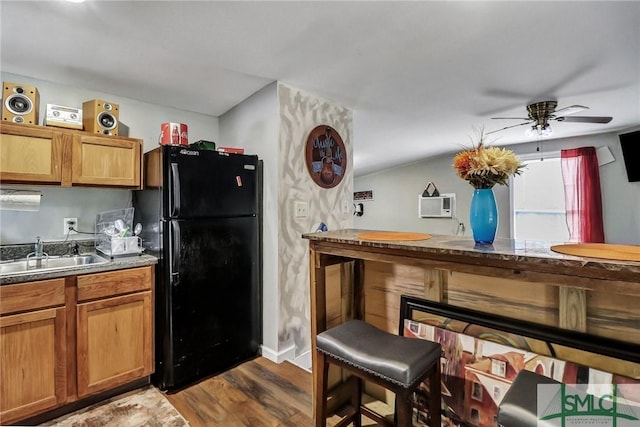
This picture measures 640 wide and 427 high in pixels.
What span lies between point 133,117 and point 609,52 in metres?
3.61

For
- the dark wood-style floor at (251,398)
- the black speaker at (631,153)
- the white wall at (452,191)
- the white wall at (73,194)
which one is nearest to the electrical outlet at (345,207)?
the dark wood-style floor at (251,398)

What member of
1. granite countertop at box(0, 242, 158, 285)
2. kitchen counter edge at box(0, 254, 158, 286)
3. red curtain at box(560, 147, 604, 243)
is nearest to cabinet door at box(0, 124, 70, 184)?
granite countertop at box(0, 242, 158, 285)

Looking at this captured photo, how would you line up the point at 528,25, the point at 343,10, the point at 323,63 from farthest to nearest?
the point at 323,63, the point at 528,25, the point at 343,10

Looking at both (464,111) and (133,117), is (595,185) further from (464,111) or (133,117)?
(133,117)

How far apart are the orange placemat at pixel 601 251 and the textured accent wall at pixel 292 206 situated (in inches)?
70.5

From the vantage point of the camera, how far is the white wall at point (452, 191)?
3994 mm

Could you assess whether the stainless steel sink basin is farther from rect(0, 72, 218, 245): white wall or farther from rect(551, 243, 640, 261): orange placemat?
rect(551, 243, 640, 261): orange placemat

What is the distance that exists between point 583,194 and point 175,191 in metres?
5.14

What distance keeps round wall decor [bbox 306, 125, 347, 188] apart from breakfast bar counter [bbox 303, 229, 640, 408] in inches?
46.8

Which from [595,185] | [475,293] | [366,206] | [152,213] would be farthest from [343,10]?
[366,206]

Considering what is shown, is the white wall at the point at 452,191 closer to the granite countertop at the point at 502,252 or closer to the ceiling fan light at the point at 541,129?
the ceiling fan light at the point at 541,129

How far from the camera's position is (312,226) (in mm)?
2697

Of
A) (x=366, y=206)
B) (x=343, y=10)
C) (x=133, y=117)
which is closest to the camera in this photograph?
(x=343, y=10)

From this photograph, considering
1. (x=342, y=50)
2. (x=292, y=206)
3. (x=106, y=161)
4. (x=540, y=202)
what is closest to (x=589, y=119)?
(x=540, y=202)
